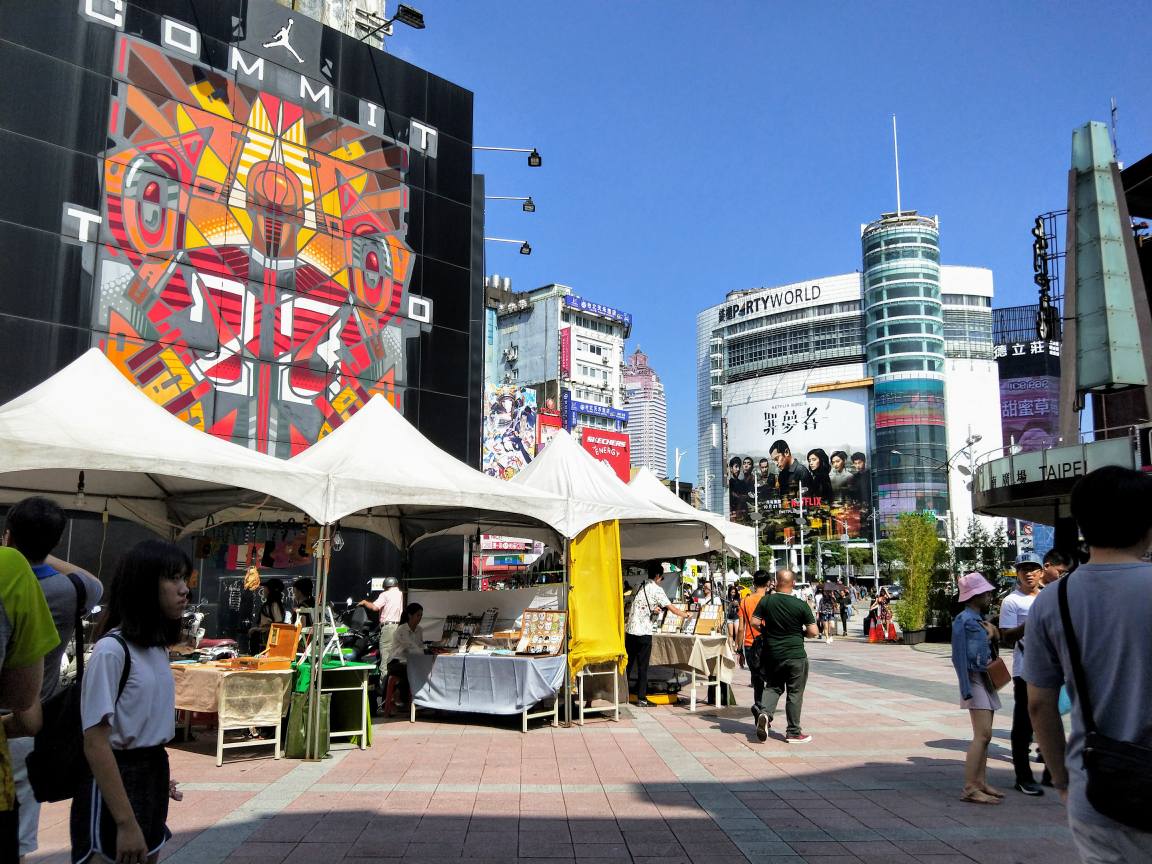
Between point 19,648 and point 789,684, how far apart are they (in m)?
8.13

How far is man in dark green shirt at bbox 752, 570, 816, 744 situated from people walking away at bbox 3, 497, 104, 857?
23.1 feet

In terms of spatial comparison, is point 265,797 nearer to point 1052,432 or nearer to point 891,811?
point 891,811

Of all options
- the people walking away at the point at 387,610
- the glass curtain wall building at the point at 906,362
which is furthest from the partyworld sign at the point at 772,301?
the people walking away at the point at 387,610

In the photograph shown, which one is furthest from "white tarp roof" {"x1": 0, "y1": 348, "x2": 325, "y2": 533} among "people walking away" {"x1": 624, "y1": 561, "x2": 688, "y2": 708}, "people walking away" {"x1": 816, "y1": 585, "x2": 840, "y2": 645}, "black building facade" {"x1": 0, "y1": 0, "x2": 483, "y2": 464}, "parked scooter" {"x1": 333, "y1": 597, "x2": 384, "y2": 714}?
"people walking away" {"x1": 816, "y1": 585, "x2": 840, "y2": 645}

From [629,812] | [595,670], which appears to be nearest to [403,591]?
[595,670]

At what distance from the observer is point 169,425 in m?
9.25

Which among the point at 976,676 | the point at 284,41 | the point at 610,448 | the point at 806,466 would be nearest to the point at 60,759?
the point at 976,676

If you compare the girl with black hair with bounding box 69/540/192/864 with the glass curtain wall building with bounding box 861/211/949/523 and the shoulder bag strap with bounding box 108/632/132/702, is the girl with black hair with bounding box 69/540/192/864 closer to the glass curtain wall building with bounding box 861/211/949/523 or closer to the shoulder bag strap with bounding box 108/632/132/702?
the shoulder bag strap with bounding box 108/632/132/702

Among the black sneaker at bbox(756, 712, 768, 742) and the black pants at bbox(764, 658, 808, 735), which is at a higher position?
the black pants at bbox(764, 658, 808, 735)

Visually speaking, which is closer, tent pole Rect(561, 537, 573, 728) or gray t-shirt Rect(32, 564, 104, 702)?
gray t-shirt Rect(32, 564, 104, 702)

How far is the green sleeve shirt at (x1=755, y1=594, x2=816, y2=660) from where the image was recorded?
9.33 meters

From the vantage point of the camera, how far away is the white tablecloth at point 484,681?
1025 cm

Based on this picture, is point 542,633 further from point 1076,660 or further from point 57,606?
point 1076,660

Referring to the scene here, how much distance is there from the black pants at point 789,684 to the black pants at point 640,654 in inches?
117
